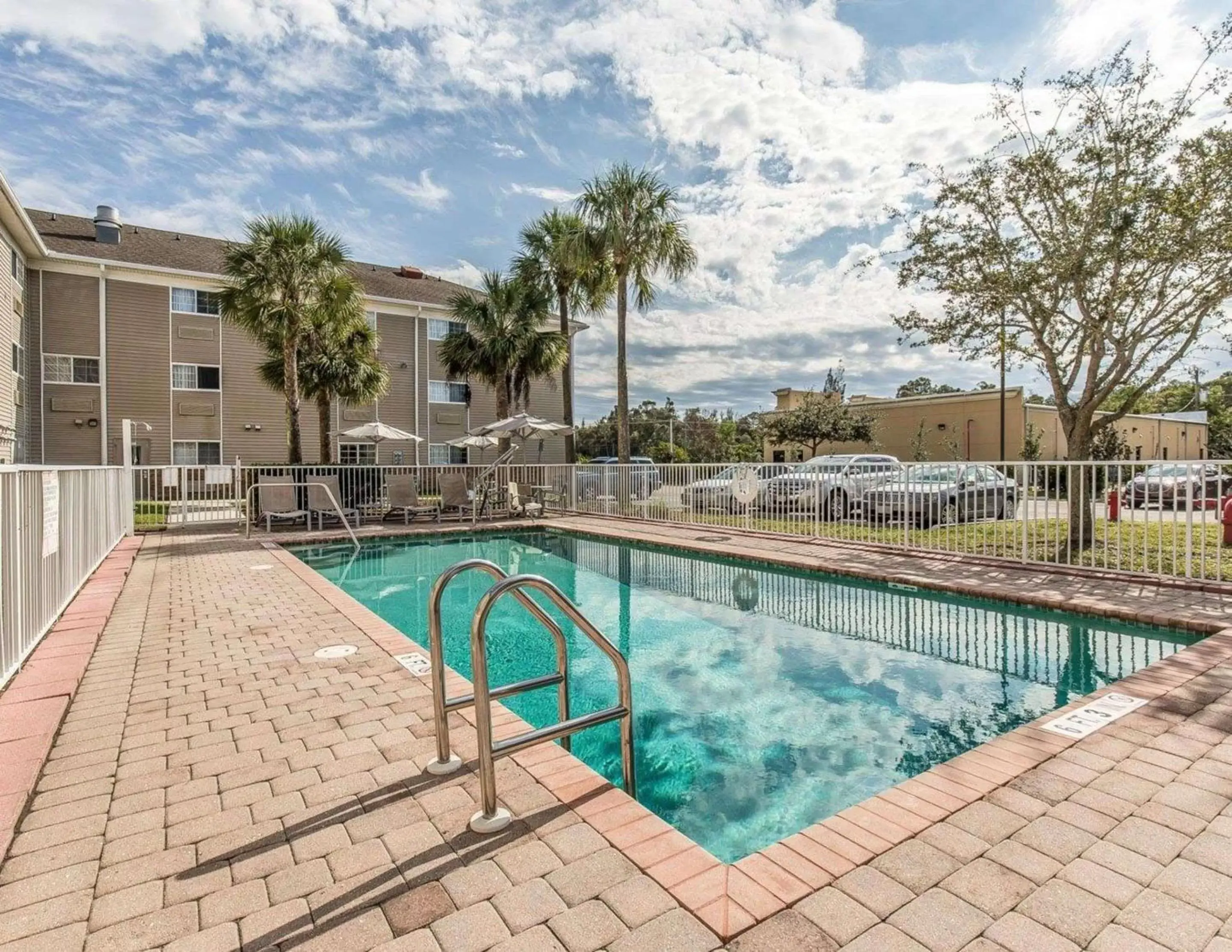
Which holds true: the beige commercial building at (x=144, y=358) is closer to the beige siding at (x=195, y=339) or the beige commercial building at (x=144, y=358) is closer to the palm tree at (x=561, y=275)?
the beige siding at (x=195, y=339)

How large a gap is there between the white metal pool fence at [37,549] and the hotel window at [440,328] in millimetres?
21192

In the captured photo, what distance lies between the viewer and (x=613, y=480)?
47.8 ft

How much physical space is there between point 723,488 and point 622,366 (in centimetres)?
547

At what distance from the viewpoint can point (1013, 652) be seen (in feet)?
16.9

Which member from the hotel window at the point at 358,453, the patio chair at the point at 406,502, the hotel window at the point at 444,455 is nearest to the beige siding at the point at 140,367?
the hotel window at the point at 358,453

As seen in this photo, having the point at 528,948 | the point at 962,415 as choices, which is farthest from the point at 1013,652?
the point at 962,415

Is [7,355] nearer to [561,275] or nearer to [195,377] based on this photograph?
[195,377]

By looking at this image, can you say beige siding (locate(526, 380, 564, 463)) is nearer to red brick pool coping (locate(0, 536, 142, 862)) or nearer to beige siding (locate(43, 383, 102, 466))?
beige siding (locate(43, 383, 102, 466))

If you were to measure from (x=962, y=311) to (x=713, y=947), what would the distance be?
10.7 metres

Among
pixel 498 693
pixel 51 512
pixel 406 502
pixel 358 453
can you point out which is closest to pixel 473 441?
pixel 406 502

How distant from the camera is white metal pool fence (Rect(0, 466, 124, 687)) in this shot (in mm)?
3268

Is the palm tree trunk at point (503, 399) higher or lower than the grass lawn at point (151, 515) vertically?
higher

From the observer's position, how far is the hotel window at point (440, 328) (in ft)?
88.1

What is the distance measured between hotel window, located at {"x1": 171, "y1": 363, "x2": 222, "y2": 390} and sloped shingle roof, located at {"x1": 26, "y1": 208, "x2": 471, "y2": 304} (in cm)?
334
